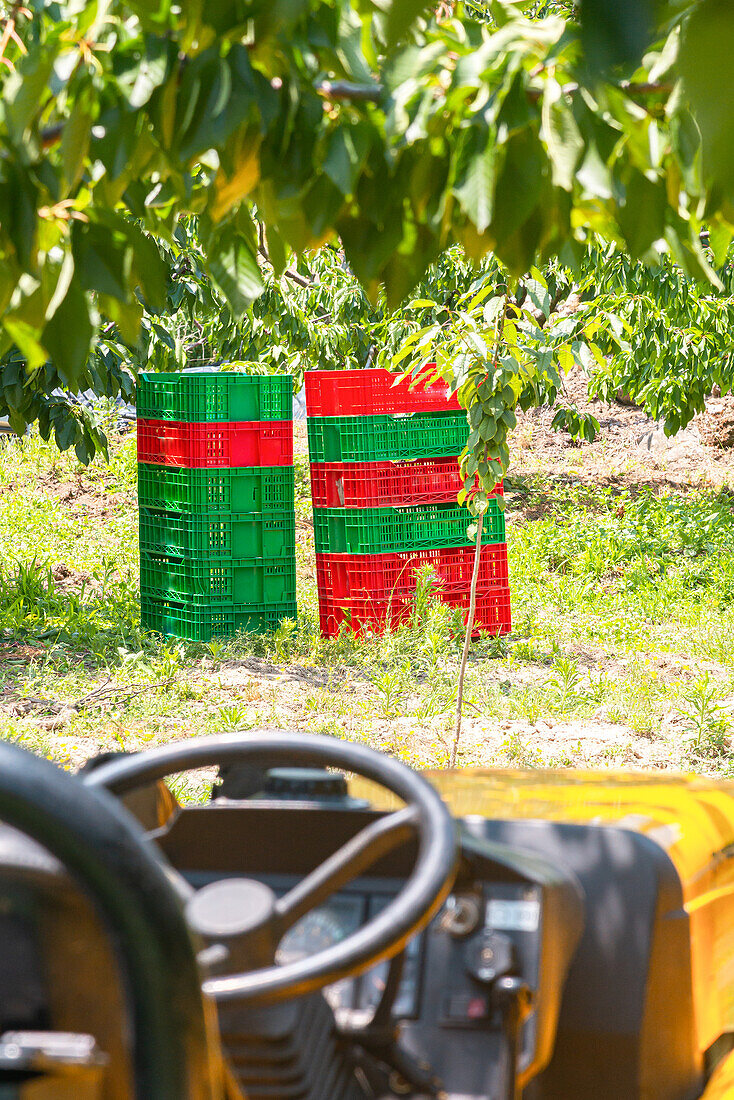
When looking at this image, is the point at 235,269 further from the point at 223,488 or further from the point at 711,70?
the point at 223,488

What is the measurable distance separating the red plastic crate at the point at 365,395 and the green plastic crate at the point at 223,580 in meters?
0.92

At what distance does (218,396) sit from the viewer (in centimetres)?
584

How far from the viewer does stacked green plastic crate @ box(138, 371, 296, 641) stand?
5867mm

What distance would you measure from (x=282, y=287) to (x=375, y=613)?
4.37 metres

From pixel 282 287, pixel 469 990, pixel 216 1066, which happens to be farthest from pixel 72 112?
pixel 282 287

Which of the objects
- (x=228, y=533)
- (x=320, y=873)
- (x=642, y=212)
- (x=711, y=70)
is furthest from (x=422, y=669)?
(x=711, y=70)

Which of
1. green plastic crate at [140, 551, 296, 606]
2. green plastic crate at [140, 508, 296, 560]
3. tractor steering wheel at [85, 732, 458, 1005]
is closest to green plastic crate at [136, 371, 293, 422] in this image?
green plastic crate at [140, 508, 296, 560]

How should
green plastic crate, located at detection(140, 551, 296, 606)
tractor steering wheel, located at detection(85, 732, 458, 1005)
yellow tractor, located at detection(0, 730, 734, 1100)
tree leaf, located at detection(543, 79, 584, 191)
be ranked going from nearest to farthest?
1. yellow tractor, located at detection(0, 730, 734, 1100)
2. tractor steering wheel, located at detection(85, 732, 458, 1005)
3. tree leaf, located at detection(543, 79, 584, 191)
4. green plastic crate, located at detection(140, 551, 296, 606)

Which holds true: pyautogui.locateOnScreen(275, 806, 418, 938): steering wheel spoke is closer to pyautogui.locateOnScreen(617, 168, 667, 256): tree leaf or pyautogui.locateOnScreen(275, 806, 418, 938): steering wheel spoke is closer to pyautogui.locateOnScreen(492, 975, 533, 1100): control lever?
pyautogui.locateOnScreen(492, 975, 533, 1100): control lever

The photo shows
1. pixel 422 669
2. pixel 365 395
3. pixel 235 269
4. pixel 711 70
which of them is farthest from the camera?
pixel 365 395

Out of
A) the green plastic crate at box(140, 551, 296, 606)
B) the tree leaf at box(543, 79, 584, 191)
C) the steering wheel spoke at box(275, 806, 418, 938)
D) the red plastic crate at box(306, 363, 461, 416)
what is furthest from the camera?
the green plastic crate at box(140, 551, 296, 606)

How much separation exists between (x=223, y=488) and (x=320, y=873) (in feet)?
16.0

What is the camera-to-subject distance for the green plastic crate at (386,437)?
584cm

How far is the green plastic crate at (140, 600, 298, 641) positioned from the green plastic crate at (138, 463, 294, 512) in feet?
1.86
